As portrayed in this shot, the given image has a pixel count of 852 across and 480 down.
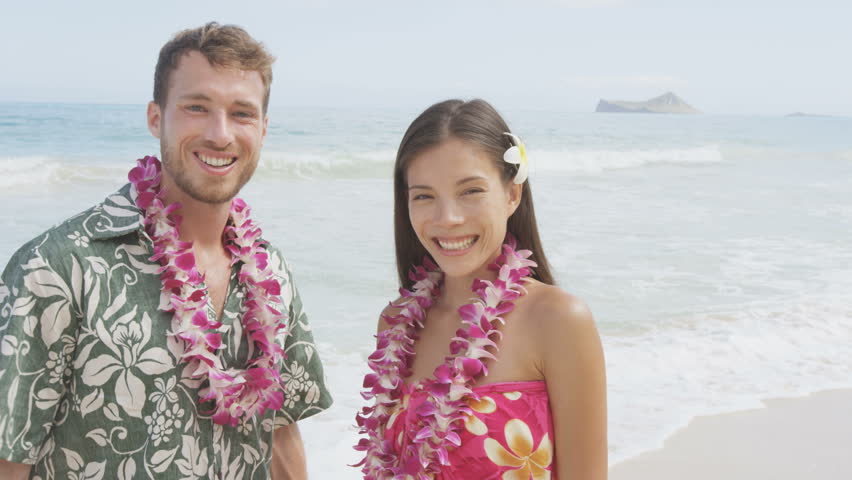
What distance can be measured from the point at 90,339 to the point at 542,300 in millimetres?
1235

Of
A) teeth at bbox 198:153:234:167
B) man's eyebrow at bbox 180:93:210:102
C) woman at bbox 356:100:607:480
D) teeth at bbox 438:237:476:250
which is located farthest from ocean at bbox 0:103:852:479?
man's eyebrow at bbox 180:93:210:102

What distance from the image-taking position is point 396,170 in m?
2.60

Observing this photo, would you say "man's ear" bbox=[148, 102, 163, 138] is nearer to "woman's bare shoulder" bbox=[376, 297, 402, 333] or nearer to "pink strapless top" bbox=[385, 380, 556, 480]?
"woman's bare shoulder" bbox=[376, 297, 402, 333]

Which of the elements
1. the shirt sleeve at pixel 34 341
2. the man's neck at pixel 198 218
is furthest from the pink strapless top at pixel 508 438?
the shirt sleeve at pixel 34 341

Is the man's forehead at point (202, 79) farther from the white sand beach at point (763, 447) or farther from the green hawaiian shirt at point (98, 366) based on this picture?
the white sand beach at point (763, 447)

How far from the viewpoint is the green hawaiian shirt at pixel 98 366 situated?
2.07 meters

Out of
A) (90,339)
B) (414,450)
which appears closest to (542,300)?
(414,450)

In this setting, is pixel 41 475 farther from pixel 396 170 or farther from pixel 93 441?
pixel 396 170

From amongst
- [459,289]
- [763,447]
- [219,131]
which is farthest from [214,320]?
[763,447]

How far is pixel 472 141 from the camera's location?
7.88 feet

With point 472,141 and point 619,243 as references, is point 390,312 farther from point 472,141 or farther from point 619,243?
point 619,243

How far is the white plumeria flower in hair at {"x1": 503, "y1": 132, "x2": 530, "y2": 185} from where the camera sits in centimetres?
244

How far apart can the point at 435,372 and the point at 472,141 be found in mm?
682

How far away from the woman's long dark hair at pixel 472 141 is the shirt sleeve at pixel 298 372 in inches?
A: 17.8
